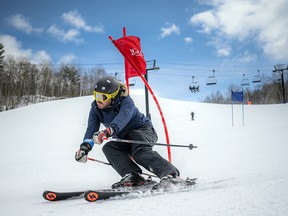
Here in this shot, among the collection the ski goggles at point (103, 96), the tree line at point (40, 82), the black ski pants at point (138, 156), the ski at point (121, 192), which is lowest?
the ski at point (121, 192)

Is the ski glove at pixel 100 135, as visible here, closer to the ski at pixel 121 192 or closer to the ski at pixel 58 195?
the ski at pixel 121 192

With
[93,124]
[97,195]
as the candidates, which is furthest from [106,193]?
[93,124]

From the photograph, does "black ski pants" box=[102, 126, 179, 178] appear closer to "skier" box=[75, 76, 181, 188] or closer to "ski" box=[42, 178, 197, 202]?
"skier" box=[75, 76, 181, 188]

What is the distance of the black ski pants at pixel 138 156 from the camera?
9.12ft

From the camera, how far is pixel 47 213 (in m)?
2.04

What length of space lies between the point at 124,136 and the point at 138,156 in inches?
15.0

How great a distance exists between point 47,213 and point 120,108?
1.40 metres

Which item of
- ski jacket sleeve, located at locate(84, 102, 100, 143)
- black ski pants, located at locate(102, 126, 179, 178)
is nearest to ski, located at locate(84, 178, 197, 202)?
black ski pants, located at locate(102, 126, 179, 178)

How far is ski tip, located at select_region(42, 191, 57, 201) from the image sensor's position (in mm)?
2576

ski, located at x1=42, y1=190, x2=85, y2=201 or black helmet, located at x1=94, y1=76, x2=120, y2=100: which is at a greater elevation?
black helmet, located at x1=94, y1=76, x2=120, y2=100

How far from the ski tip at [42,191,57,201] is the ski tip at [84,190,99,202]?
56cm

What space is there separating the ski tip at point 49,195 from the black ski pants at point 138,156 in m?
0.80

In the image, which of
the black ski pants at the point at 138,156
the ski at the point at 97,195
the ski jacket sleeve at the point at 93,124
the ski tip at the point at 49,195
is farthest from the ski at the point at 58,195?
the ski jacket sleeve at the point at 93,124

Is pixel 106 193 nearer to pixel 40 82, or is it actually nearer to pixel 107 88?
pixel 107 88
